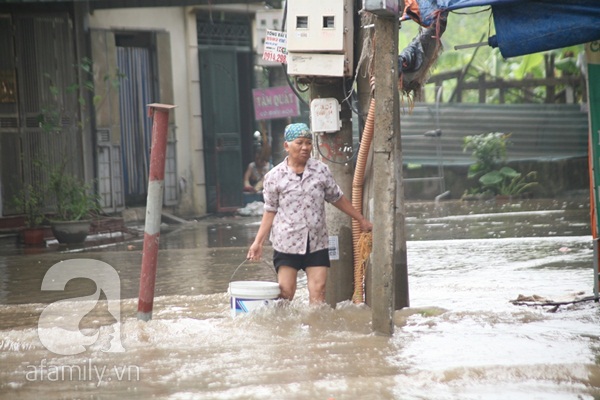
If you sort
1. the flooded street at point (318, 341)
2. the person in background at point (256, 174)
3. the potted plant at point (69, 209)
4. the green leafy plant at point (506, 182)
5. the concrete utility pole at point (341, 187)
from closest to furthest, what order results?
1. the flooded street at point (318, 341)
2. the concrete utility pole at point (341, 187)
3. the potted plant at point (69, 209)
4. the person in background at point (256, 174)
5. the green leafy plant at point (506, 182)

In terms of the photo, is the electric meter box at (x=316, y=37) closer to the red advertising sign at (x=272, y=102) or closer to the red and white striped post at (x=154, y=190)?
the red and white striped post at (x=154, y=190)

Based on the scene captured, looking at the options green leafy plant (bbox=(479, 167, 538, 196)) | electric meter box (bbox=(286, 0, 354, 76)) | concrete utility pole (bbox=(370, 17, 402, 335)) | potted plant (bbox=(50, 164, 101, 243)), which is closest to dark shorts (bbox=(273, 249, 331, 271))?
concrete utility pole (bbox=(370, 17, 402, 335))

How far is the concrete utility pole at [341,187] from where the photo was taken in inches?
334

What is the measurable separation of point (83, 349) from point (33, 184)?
34.2 ft

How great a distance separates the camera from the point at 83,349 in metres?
7.12

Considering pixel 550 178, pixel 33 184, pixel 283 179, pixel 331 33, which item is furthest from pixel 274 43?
pixel 550 178

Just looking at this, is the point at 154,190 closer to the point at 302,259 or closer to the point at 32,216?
the point at 302,259

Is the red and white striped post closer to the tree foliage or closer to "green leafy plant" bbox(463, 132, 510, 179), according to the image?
the tree foliage

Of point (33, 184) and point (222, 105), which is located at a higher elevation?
point (222, 105)

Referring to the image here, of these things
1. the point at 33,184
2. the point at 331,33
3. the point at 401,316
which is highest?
the point at 331,33

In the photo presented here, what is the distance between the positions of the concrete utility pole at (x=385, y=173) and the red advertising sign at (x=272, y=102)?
13.6 meters

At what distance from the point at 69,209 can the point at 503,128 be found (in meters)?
11.6

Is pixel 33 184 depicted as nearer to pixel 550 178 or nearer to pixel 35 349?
pixel 35 349

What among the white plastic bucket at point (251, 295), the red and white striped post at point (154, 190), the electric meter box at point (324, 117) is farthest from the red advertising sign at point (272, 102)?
the red and white striped post at point (154, 190)
